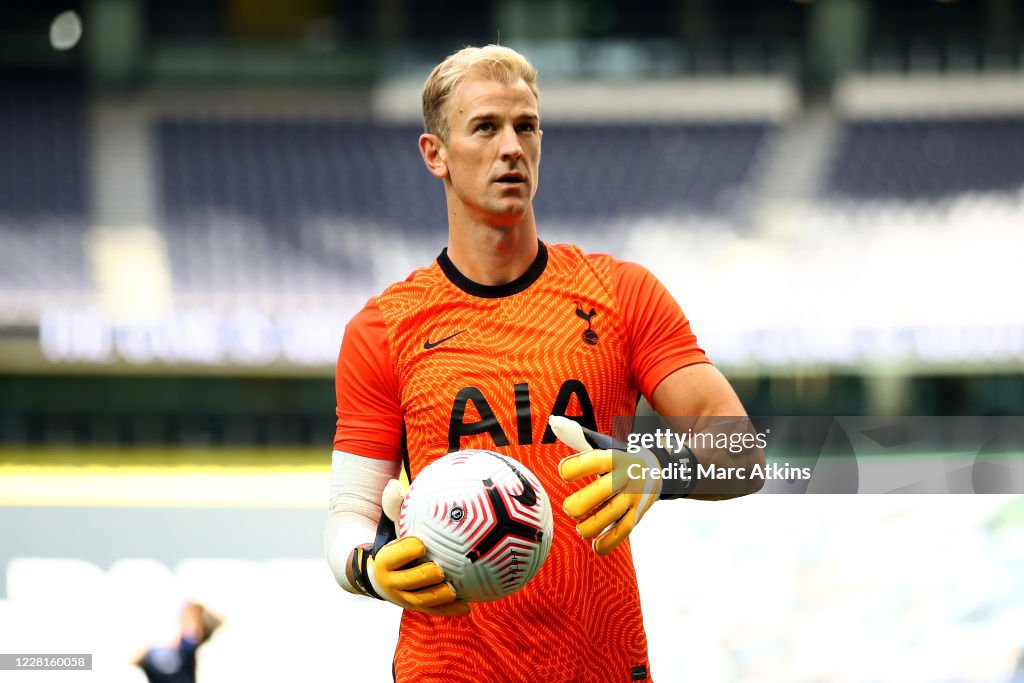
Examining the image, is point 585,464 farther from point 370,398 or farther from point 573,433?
point 370,398

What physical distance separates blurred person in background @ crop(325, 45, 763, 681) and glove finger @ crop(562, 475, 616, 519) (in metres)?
0.19

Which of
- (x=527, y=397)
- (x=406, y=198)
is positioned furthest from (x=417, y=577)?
(x=406, y=198)

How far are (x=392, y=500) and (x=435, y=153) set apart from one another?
708 millimetres

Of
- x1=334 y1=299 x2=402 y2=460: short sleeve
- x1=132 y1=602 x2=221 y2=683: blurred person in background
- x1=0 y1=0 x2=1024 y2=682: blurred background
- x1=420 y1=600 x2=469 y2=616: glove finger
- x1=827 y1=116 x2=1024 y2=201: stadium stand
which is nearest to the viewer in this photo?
x1=420 y1=600 x2=469 y2=616: glove finger

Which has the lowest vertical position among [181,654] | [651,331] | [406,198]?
[181,654]

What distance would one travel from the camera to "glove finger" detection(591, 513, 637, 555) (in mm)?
1870

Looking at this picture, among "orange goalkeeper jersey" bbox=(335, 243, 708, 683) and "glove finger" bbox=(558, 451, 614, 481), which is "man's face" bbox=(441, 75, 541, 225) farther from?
"glove finger" bbox=(558, 451, 614, 481)

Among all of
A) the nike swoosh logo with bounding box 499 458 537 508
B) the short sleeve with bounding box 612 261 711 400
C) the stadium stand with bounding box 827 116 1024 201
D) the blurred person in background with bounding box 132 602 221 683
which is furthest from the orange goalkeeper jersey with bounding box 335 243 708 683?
the stadium stand with bounding box 827 116 1024 201

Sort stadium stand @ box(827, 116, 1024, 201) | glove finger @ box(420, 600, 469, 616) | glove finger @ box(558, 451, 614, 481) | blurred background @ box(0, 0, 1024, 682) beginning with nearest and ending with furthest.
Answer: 1. glove finger @ box(558, 451, 614, 481)
2. glove finger @ box(420, 600, 469, 616)
3. blurred background @ box(0, 0, 1024, 682)
4. stadium stand @ box(827, 116, 1024, 201)

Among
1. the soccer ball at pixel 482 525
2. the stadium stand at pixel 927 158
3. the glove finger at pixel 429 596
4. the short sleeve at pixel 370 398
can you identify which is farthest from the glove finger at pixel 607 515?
the stadium stand at pixel 927 158

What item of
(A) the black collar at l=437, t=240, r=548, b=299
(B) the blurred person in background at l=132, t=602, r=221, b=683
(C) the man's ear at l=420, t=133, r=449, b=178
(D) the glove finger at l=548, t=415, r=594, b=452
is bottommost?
(B) the blurred person in background at l=132, t=602, r=221, b=683

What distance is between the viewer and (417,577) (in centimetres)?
183

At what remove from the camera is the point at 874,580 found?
185 inches

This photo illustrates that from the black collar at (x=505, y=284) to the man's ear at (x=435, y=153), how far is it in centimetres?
18
